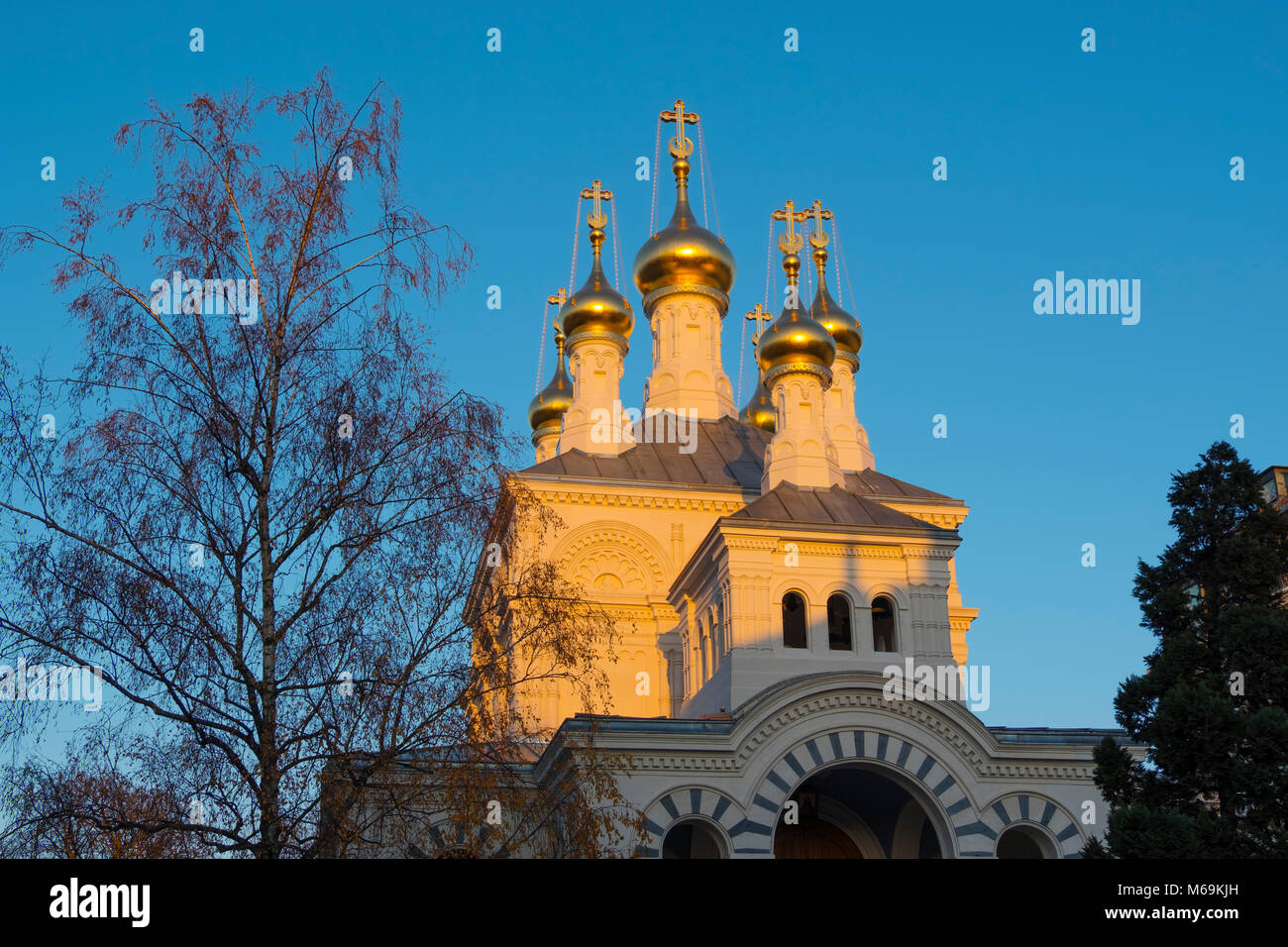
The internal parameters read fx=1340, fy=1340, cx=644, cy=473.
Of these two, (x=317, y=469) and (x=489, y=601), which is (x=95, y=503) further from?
(x=489, y=601)

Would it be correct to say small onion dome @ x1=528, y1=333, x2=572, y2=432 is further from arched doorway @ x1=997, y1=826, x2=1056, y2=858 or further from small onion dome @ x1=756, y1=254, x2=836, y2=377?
arched doorway @ x1=997, y1=826, x2=1056, y2=858

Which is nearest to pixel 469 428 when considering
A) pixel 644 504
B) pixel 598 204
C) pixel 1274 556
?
pixel 1274 556

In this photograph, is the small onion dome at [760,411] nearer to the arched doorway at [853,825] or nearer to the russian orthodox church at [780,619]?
the russian orthodox church at [780,619]

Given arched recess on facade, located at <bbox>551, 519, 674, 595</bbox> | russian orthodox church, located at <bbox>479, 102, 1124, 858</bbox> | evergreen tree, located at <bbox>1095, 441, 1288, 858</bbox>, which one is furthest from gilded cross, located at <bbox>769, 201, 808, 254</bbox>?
evergreen tree, located at <bbox>1095, 441, 1288, 858</bbox>

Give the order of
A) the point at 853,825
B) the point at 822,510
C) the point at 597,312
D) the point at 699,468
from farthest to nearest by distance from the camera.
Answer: the point at 597,312 → the point at 699,468 → the point at 822,510 → the point at 853,825

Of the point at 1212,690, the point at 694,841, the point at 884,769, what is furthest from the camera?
the point at 694,841

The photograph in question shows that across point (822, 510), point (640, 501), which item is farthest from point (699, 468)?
point (822, 510)

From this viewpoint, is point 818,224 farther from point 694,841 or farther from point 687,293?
point 694,841

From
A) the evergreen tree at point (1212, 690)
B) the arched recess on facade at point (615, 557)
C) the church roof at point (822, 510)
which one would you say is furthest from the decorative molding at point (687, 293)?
the evergreen tree at point (1212, 690)

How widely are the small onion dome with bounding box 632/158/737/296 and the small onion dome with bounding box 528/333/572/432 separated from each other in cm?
641

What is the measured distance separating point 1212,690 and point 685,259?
2339 centimetres

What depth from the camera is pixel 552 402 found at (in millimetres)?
40406

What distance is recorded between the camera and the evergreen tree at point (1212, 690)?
39.1ft

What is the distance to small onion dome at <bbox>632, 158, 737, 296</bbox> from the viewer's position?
34.2 m
